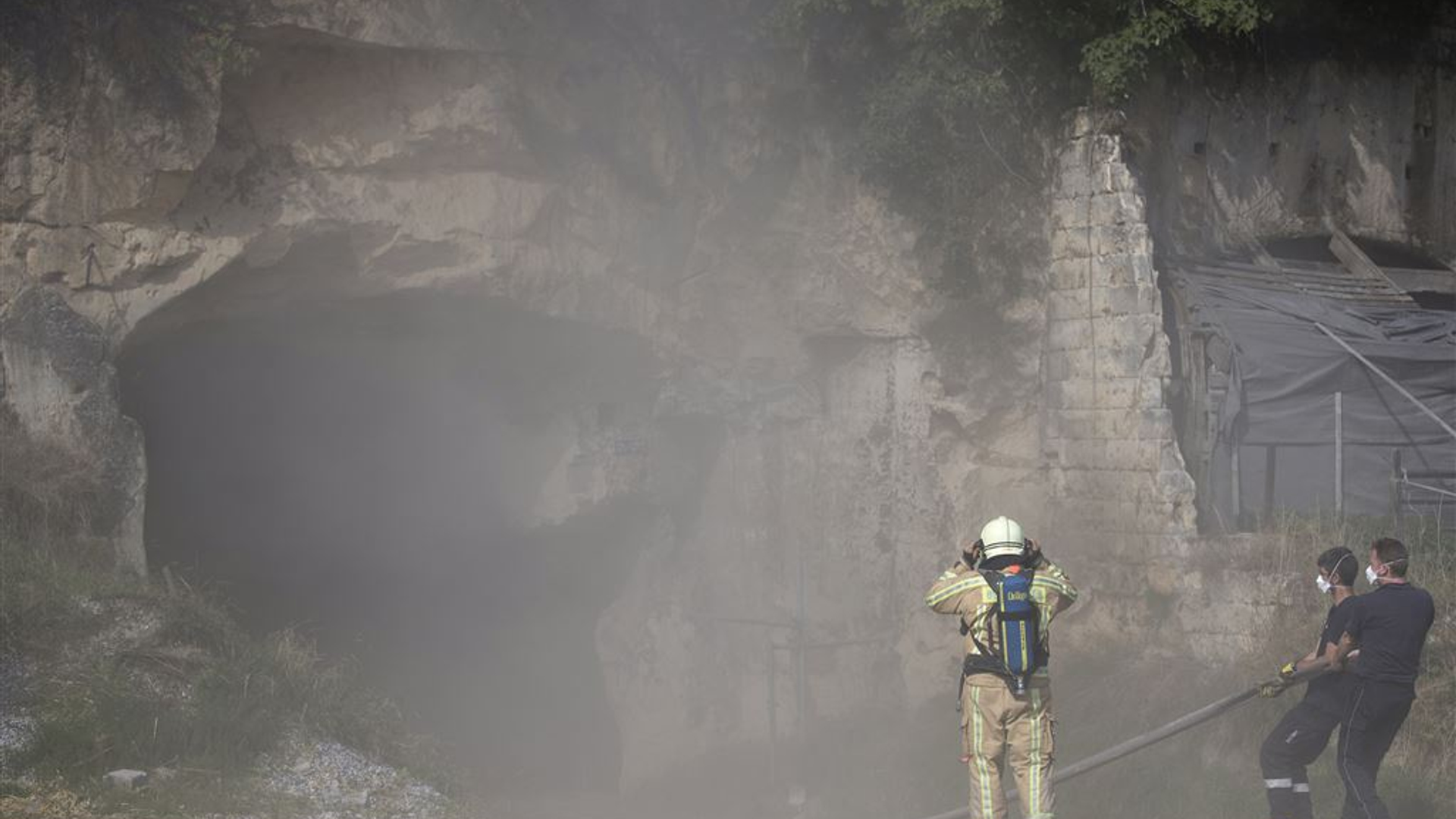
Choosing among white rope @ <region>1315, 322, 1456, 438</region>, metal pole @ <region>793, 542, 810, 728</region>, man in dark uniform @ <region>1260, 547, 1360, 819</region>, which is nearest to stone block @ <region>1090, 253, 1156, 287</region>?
white rope @ <region>1315, 322, 1456, 438</region>

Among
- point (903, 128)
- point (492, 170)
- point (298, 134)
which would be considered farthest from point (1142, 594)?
point (298, 134)

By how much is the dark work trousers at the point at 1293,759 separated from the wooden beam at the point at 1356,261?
6.83 metres

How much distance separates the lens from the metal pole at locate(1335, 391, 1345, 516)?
13.5 m

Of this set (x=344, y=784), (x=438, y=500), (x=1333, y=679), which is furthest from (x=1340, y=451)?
(x=344, y=784)

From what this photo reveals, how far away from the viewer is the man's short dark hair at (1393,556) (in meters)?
8.78

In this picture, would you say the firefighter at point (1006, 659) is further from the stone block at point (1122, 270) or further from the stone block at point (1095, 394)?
the stone block at point (1122, 270)

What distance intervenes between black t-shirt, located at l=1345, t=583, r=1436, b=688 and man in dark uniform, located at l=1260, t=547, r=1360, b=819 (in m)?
0.15

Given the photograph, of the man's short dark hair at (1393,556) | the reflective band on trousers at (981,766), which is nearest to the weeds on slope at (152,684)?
the reflective band on trousers at (981,766)

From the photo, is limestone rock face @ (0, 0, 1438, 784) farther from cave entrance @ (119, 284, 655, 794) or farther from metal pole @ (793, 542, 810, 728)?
cave entrance @ (119, 284, 655, 794)

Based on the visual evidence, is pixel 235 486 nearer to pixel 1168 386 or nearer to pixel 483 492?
pixel 483 492

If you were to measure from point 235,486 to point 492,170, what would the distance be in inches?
144

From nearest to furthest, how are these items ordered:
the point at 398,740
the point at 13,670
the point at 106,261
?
the point at 13,670 → the point at 398,740 → the point at 106,261

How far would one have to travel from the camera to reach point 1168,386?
43.1 feet

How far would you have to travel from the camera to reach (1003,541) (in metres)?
8.34
